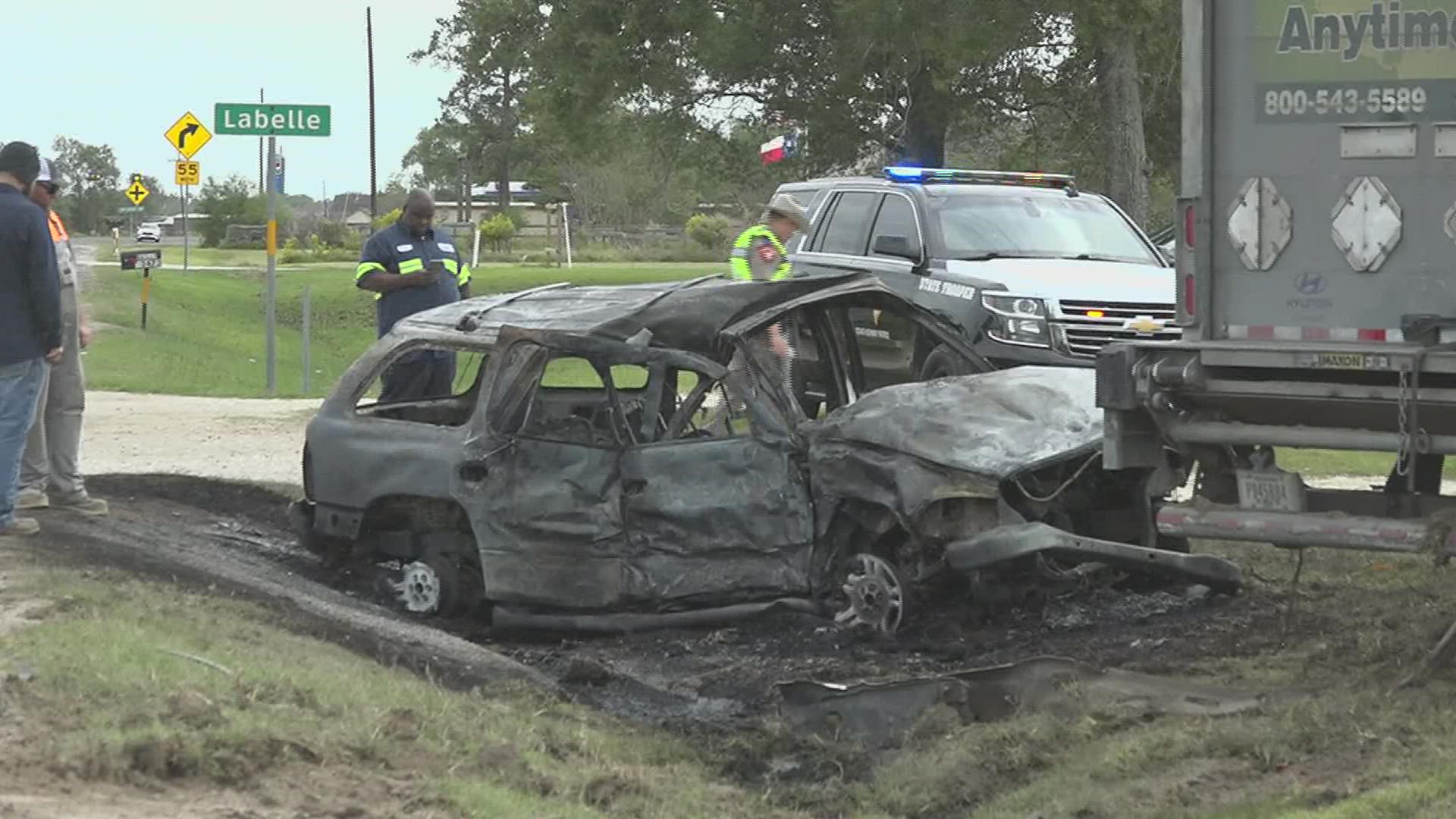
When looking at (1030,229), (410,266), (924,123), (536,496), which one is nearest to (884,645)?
(536,496)

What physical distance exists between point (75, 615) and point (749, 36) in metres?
23.7

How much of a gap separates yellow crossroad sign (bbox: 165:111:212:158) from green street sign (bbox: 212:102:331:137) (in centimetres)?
949

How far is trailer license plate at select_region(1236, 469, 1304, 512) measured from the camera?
26.6 ft

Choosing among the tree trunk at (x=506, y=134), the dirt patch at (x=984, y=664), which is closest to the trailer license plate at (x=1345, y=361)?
the dirt patch at (x=984, y=664)

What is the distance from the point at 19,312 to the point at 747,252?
13.1 feet

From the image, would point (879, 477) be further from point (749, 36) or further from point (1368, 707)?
point (749, 36)

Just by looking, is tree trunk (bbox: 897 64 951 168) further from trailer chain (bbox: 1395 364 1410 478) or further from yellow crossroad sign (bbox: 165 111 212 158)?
trailer chain (bbox: 1395 364 1410 478)

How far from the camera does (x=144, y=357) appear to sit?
99.3 feet

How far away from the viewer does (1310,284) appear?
8.03 m

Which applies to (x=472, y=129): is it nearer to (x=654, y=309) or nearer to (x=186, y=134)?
(x=186, y=134)

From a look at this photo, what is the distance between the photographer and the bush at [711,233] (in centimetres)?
6744

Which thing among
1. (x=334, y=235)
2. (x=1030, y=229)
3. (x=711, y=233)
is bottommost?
(x=1030, y=229)

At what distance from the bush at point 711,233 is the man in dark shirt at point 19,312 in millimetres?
56343

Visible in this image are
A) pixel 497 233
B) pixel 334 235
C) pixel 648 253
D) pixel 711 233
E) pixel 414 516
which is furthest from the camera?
pixel 334 235
